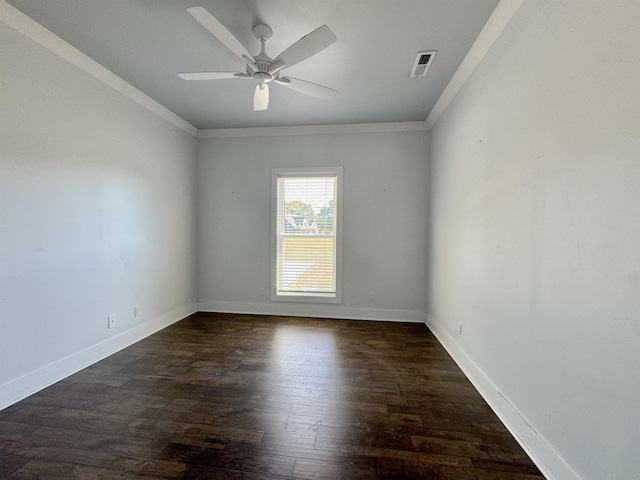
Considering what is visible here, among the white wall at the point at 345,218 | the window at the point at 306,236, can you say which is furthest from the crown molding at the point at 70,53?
the window at the point at 306,236

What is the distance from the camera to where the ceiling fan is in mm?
1732

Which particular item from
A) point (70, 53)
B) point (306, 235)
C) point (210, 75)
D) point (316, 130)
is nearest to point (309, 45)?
point (210, 75)

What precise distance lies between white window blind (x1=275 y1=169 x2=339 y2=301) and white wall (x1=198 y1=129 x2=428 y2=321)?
17 centimetres

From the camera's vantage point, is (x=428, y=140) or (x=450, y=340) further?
(x=428, y=140)

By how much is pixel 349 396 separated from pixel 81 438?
1.67 metres

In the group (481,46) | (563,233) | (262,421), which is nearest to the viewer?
(563,233)

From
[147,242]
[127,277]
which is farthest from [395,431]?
[147,242]

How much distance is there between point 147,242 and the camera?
11.2 feet

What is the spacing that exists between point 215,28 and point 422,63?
176cm

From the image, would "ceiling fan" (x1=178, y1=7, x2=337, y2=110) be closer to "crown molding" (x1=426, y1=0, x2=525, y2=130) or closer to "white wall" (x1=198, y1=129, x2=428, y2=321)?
"crown molding" (x1=426, y1=0, x2=525, y2=130)

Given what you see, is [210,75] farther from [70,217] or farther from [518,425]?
[518,425]

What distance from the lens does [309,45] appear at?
6.14ft

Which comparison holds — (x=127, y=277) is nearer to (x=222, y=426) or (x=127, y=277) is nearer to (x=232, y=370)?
(x=232, y=370)

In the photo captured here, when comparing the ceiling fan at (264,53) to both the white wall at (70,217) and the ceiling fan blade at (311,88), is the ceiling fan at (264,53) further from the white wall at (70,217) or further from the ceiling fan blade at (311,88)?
the white wall at (70,217)
